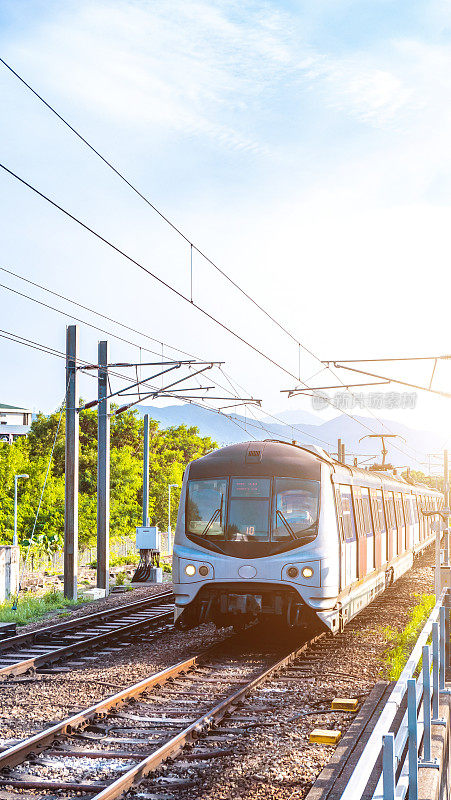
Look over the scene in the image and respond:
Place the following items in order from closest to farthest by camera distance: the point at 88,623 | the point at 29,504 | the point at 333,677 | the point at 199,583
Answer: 1. the point at 333,677
2. the point at 199,583
3. the point at 88,623
4. the point at 29,504

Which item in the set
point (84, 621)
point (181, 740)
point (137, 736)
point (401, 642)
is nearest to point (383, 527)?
point (401, 642)

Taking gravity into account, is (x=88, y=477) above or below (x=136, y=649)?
above

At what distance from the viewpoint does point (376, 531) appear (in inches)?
758

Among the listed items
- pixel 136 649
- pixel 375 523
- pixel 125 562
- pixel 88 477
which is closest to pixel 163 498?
pixel 88 477

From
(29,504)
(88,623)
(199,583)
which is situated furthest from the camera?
(29,504)

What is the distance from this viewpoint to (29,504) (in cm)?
4888

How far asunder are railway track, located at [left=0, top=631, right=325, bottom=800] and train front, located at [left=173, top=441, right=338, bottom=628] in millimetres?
1400

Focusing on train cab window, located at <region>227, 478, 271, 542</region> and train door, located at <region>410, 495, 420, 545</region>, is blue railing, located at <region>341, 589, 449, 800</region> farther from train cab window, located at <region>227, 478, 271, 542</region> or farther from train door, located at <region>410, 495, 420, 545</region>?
train door, located at <region>410, 495, 420, 545</region>

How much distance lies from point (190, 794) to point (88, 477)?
167 ft

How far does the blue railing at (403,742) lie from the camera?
4.27 meters

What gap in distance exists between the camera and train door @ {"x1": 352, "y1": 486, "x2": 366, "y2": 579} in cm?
1627

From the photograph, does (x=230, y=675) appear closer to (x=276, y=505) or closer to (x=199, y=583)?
(x=199, y=583)

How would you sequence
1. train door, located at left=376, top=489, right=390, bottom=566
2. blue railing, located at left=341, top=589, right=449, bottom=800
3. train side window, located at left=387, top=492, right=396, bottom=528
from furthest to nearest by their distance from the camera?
1. train side window, located at left=387, top=492, right=396, bottom=528
2. train door, located at left=376, top=489, right=390, bottom=566
3. blue railing, located at left=341, top=589, right=449, bottom=800

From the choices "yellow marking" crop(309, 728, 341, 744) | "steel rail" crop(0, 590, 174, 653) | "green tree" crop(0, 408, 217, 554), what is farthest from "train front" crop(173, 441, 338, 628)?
"green tree" crop(0, 408, 217, 554)
